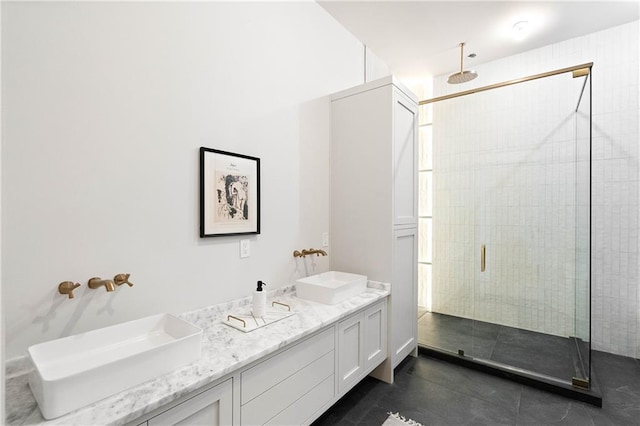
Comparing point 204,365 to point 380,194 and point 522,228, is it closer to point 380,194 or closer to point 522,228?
point 380,194

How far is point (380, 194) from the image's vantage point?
237 centimetres

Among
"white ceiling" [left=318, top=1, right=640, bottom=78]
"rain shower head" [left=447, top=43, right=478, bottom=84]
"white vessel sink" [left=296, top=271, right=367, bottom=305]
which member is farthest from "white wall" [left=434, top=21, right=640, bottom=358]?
"white vessel sink" [left=296, top=271, right=367, bottom=305]

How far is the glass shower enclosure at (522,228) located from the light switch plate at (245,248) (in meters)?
1.93

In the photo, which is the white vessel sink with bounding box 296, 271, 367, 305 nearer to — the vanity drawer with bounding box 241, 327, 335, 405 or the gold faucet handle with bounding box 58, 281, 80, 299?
the vanity drawer with bounding box 241, 327, 335, 405

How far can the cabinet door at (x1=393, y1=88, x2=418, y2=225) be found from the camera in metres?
2.39

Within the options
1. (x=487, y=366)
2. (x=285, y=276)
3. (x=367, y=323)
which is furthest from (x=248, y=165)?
(x=487, y=366)

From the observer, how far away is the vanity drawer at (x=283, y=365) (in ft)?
4.38

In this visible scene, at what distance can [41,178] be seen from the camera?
1207mm

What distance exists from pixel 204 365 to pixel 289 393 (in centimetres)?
52

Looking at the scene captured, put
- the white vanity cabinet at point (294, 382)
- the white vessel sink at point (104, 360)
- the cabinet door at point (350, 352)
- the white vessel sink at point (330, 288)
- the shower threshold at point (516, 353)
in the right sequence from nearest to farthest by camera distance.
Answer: the white vessel sink at point (104, 360) → the white vanity cabinet at point (294, 382) → the cabinet door at point (350, 352) → the white vessel sink at point (330, 288) → the shower threshold at point (516, 353)

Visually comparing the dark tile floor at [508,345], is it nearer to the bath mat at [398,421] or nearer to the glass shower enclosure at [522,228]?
the glass shower enclosure at [522,228]

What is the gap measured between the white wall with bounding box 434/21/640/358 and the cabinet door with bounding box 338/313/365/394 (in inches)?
51.6

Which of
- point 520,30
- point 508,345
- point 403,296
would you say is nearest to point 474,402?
point 508,345

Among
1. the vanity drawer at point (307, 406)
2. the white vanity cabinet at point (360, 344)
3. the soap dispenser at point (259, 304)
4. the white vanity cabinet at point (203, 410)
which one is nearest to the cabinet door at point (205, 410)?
the white vanity cabinet at point (203, 410)
